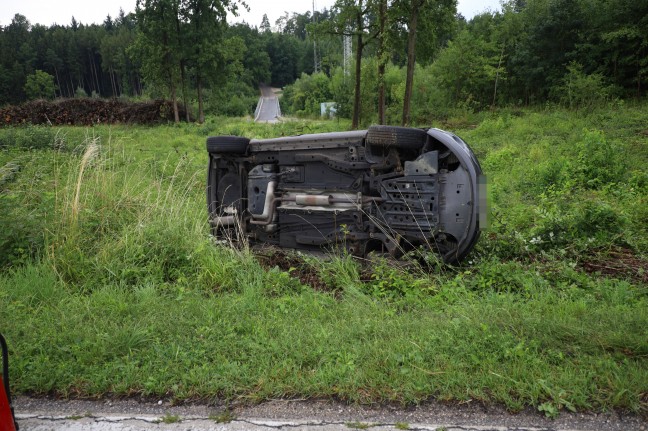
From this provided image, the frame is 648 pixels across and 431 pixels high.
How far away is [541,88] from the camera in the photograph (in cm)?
2586

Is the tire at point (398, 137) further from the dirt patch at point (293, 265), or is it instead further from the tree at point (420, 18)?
the tree at point (420, 18)

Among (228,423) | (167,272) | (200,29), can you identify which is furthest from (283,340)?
(200,29)

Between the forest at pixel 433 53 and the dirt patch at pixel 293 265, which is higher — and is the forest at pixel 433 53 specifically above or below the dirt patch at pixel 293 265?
above

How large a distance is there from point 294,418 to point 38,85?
7068 centimetres

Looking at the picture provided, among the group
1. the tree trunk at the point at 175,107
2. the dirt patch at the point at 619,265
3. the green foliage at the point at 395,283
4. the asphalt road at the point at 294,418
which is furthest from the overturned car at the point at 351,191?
the tree trunk at the point at 175,107

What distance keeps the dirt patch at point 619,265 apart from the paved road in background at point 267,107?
43987 mm

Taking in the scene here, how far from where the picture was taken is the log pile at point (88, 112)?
2714cm

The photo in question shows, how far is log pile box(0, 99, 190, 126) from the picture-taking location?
2714 cm

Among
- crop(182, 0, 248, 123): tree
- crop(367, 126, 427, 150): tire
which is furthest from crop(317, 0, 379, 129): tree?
crop(367, 126, 427, 150): tire

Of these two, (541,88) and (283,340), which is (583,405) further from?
(541,88)

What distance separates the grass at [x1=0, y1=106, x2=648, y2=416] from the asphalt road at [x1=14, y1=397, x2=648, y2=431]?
0.07 meters

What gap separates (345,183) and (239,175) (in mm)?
1944

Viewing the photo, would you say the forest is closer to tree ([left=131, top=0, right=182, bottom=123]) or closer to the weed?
tree ([left=131, top=0, right=182, bottom=123])

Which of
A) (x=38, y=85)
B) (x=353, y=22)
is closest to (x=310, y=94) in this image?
(x=353, y=22)
